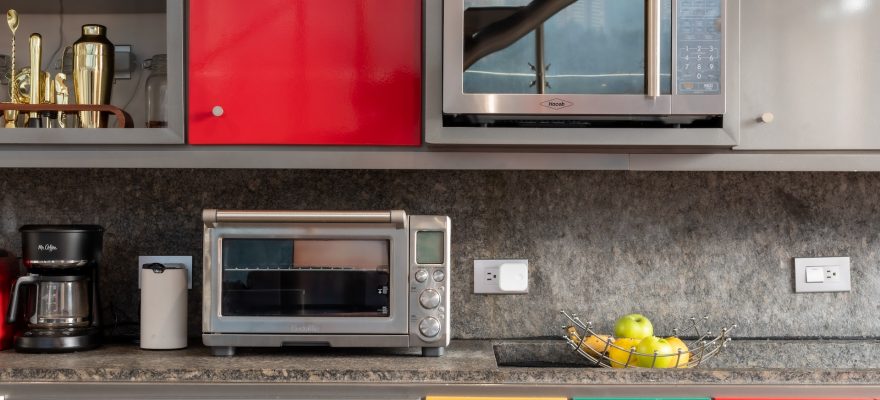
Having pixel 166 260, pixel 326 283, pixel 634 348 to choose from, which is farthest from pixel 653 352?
pixel 166 260

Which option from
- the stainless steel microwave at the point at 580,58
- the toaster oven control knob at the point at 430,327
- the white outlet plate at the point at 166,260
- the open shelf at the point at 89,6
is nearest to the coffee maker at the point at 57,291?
the white outlet plate at the point at 166,260

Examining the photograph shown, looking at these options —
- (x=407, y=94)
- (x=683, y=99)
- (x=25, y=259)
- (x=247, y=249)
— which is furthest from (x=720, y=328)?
(x=25, y=259)

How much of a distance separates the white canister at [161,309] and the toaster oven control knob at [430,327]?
543 millimetres

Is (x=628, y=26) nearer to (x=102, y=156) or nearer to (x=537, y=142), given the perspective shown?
(x=537, y=142)

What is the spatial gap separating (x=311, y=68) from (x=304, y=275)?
44 centimetres

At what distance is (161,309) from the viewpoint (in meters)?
1.81

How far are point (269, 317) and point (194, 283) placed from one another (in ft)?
1.41

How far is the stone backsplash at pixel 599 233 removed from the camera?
2.07 meters

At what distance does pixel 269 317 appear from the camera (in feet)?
5.72

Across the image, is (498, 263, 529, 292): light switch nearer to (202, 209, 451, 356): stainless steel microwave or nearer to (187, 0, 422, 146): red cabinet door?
(202, 209, 451, 356): stainless steel microwave

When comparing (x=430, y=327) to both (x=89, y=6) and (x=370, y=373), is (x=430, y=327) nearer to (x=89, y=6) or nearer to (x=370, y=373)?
(x=370, y=373)

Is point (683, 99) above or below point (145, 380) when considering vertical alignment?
above

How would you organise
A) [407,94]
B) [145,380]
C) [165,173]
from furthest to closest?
[165,173] < [407,94] < [145,380]

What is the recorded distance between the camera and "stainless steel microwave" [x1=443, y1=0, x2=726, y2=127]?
163cm
